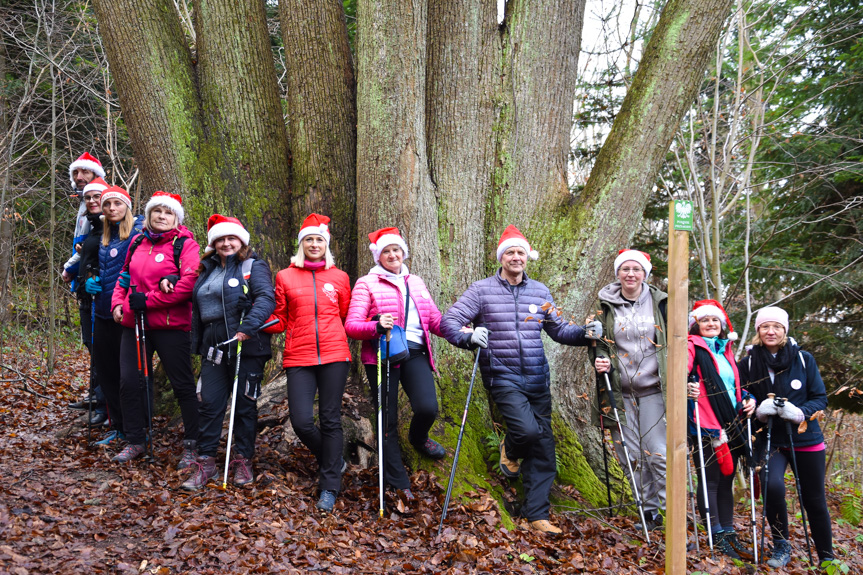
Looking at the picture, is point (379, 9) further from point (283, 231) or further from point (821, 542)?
point (821, 542)

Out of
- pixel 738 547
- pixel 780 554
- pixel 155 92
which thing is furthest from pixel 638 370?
pixel 155 92

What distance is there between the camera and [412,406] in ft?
15.2

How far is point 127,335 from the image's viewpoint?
502cm

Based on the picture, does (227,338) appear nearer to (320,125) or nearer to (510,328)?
(510,328)

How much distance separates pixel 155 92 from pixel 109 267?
180cm

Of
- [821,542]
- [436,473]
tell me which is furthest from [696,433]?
[436,473]

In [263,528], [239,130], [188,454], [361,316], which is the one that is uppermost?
[239,130]

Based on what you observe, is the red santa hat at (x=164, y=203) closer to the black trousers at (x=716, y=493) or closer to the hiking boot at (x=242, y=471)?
the hiking boot at (x=242, y=471)

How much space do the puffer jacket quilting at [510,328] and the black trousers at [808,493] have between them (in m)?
1.95

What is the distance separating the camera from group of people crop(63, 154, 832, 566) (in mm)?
4602

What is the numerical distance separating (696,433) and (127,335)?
4.84 m

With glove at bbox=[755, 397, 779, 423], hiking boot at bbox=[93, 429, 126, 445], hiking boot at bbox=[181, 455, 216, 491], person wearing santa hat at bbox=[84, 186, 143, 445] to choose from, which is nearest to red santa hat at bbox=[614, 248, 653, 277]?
glove at bbox=[755, 397, 779, 423]

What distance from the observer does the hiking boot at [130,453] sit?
4920 millimetres

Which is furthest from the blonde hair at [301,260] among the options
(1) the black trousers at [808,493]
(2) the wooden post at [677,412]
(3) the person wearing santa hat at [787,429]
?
(1) the black trousers at [808,493]
